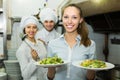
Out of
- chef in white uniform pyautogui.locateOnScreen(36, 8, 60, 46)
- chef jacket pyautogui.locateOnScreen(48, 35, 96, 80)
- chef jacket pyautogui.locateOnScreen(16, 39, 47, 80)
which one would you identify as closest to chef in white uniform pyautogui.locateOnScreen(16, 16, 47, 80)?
chef jacket pyautogui.locateOnScreen(16, 39, 47, 80)

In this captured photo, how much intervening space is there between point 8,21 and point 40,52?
1.81 meters

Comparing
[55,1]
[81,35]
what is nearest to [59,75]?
[81,35]

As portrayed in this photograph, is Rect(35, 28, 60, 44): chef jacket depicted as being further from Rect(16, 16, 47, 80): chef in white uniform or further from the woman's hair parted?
the woman's hair parted

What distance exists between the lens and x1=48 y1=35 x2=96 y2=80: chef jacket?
156 cm

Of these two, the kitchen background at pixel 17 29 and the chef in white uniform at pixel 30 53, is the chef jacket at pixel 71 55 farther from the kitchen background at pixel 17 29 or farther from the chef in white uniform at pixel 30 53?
the kitchen background at pixel 17 29

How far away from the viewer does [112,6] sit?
2.26 metres

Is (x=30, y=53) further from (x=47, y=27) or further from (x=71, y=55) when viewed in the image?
(x=71, y=55)

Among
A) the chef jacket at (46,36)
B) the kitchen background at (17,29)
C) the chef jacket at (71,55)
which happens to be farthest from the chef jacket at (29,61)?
the kitchen background at (17,29)

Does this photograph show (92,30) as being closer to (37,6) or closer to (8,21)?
(37,6)

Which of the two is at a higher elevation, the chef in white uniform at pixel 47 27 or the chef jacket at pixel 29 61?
the chef in white uniform at pixel 47 27

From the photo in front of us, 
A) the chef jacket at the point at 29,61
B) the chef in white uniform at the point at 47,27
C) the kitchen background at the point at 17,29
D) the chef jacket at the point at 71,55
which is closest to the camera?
the chef jacket at the point at 71,55

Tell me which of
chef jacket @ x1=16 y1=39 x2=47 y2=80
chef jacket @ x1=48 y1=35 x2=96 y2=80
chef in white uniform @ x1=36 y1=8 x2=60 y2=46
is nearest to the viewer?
chef jacket @ x1=48 y1=35 x2=96 y2=80

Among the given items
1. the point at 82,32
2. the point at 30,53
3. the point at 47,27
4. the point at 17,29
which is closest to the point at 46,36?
the point at 47,27

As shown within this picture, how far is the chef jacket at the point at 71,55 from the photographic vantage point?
5.13 ft
